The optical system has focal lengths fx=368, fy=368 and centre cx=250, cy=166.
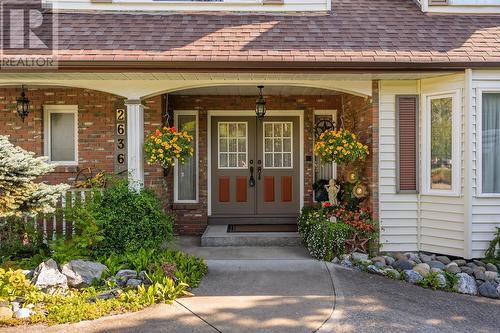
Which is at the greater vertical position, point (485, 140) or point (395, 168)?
point (485, 140)

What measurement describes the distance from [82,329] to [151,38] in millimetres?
4346

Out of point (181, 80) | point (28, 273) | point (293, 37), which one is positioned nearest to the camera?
point (28, 273)

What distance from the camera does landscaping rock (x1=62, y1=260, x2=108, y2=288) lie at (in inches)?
181

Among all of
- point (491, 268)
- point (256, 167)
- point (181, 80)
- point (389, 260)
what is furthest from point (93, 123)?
point (491, 268)

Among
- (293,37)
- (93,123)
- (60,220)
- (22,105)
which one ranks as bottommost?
(60,220)

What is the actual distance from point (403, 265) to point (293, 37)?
3948 mm

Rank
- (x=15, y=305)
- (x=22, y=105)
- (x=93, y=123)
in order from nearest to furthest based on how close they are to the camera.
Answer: (x=15, y=305) → (x=22, y=105) → (x=93, y=123)

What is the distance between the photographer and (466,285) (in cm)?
477

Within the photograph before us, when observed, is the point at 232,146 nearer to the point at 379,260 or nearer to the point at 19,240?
the point at 379,260

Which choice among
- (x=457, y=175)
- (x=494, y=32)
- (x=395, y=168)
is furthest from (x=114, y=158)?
(x=494, y=32)

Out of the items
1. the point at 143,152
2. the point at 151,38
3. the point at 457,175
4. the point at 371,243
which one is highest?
the point at 151,38

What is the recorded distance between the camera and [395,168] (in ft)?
19.7

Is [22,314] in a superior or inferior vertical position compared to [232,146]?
inferior

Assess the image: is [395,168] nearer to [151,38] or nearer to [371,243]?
[371,243]
